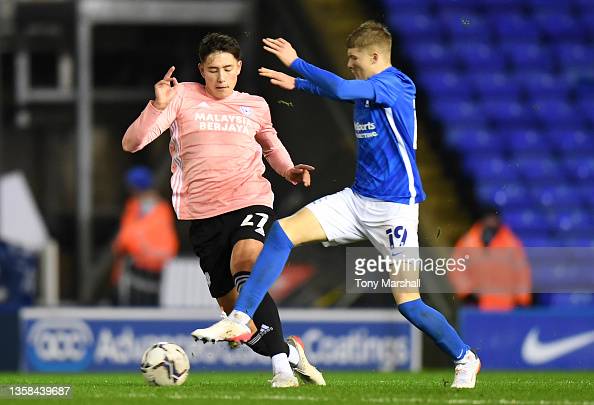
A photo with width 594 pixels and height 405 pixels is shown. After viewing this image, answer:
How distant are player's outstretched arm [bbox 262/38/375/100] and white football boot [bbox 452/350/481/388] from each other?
135cm

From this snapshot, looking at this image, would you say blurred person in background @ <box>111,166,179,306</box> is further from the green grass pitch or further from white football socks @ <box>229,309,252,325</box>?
white football socks @ <box>229,309,252,325</box>

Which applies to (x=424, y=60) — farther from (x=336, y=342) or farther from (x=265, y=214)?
(x=265, y=214)

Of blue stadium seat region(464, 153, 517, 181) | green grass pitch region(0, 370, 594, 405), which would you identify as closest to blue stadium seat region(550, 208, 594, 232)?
blue stadium seat region(464, 153, 517, 181)

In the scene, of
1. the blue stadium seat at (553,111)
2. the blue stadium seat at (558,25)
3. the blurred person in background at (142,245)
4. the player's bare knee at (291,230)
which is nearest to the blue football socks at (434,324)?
the player's bare knee at (291,230)

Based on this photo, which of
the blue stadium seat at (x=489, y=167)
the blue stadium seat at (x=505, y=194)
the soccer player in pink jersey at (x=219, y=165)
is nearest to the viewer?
the soccer player in pink jersey at (x=219, y=165)

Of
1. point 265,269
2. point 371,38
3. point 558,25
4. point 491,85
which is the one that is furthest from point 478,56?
point 265,269

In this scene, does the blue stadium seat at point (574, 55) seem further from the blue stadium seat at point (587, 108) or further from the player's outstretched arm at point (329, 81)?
the player's outstretched arm at point (329, 81)

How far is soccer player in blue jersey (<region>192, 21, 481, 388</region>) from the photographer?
22.6 ft

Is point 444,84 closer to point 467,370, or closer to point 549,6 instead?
point 549,6

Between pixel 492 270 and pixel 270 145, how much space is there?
4100mm

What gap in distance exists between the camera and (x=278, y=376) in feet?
23.4

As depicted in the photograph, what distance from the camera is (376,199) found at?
7012 millimetres

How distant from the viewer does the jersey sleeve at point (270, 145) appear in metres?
7.66

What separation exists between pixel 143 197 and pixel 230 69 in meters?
6.27
